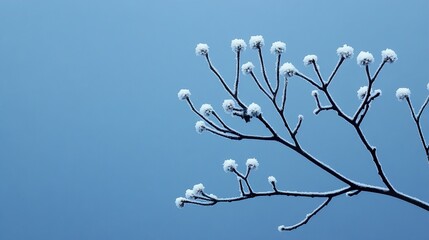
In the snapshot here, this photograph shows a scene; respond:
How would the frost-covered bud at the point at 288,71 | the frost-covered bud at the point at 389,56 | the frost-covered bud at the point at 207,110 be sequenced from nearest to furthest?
the frost-covered bud at the point at 389,56
the frost-covered bud at the point at 288,71
the frost-covered bud at the point at 207,110

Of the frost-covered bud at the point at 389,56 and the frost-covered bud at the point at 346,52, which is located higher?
the frost-covered bud at the point at 346,52

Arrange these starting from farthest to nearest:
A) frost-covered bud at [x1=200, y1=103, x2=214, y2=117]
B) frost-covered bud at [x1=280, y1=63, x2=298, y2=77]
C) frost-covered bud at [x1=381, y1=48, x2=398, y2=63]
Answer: frost-covered bud at [x1=200, y1=103, x2=214, y2=117], frost-covered bud at [x1=280, y1=63, x2=298, y2=77], frost-covered bud at [x1=381, y1=48, x2=398, y2=63]

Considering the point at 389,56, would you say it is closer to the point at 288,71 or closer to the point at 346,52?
the point at 346,52

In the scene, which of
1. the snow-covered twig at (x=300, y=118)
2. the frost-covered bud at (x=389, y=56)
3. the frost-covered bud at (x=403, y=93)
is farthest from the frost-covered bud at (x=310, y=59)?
the frost-covered bud at (x=403, y=93)

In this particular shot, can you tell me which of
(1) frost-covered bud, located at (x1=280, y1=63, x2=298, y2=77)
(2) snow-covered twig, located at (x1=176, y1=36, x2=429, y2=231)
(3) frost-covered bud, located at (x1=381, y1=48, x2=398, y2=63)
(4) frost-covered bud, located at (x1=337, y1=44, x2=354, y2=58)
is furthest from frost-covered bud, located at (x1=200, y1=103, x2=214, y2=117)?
(3) frost-covered bud, located at (x1=381, y1=48, x2=398, y2=63)

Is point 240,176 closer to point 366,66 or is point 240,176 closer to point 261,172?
point 366,66

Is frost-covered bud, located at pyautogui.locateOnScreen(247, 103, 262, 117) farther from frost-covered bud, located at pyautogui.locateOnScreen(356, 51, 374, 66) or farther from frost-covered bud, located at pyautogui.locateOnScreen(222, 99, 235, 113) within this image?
frost-covered bud, located at pyautogui.locateOnScreen(356, 51, 374, 66)

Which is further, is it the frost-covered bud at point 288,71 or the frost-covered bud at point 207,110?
the frost-covered bud at point 207,110

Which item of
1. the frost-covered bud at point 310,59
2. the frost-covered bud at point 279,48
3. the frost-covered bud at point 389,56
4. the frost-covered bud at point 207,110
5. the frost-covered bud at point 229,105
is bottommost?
the frost-covered bud at point 389,56

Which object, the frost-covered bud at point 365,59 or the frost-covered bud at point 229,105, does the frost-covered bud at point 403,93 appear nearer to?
the frost-covered bud at point 365,59

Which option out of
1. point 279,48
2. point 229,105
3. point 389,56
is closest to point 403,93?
point 389,56

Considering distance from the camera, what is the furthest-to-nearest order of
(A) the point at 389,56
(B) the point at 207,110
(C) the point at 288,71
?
(B) the point at 207,110 → (C) the point at 288,71 → (A) the point at 389,56

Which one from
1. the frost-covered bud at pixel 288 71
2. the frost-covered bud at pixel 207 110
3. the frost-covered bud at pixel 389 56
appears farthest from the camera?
the frost-covered bud at pixel 207 110

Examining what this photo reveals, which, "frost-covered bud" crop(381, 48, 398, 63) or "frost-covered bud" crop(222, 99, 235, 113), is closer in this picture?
"frost-covered bud" crop(381, 48, 398, 63)
